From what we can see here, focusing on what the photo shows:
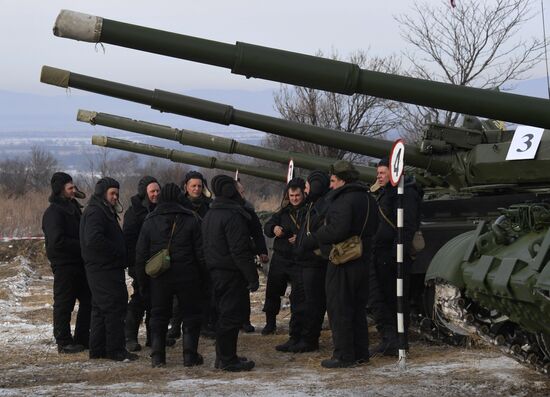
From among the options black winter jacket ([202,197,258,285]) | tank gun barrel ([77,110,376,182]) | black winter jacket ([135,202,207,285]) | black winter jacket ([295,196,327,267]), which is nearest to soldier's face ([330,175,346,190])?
black winter jacket ([295,196,327,267])

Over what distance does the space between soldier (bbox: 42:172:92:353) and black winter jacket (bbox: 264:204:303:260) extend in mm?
2127

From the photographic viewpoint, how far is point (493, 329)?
832 centimetres

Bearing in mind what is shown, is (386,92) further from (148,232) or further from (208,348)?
(208,348)

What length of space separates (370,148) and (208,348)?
9.90 ft

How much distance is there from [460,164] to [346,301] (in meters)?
3.06

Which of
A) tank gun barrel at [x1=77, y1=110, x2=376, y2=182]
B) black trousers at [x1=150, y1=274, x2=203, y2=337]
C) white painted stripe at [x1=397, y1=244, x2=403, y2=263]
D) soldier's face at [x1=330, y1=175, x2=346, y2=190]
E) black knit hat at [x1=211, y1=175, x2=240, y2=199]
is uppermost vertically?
tank gun barrel at [x1=77, y1=110, x2=376, y2=182]

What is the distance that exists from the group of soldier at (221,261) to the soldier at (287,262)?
2 centimetres

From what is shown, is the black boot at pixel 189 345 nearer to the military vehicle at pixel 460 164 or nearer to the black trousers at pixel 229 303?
the black trousers at pixel 229 303

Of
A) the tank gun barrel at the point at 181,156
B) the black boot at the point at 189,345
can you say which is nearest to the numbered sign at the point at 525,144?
the black boot at the point at 189,345

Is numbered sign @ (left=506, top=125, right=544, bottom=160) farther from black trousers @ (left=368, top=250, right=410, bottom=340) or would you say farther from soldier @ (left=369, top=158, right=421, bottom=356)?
black trousers @ (left=368, top=250, right=410, bottom=340)

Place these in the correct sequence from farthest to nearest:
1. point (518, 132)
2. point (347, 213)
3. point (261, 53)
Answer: point (518, 132) → point (347, 213) → point (261, 53)

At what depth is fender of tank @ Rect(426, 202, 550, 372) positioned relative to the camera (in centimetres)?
668

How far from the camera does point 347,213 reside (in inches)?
363

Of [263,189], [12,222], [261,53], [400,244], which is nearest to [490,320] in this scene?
[400,244]
